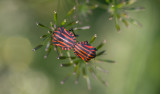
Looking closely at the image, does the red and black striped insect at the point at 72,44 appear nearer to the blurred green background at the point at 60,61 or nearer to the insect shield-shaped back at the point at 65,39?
the insect shield-shaped back at the point at 65,39

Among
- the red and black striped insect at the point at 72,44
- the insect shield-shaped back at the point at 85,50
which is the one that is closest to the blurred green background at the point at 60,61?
the red and black striped insect at the point at 72,44

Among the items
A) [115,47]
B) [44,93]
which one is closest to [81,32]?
[115,47]

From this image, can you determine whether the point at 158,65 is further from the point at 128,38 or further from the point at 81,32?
the point at 81,32

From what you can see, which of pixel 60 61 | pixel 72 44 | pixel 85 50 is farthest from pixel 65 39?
pixel 60 61

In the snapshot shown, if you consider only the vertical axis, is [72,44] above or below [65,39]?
below

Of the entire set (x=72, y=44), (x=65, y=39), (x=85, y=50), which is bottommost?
(x=85, y=50)

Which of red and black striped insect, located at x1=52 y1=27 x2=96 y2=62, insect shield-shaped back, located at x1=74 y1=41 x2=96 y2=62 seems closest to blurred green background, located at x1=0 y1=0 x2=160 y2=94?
red and black striped insect, located at x1=52 y1=27 x2=96 y2=62

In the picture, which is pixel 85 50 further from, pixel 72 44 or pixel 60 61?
pixel 60 61

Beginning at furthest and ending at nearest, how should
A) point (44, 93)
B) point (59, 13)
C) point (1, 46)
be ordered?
point (44, 93) → point (1, 46) → point (59, 13)
